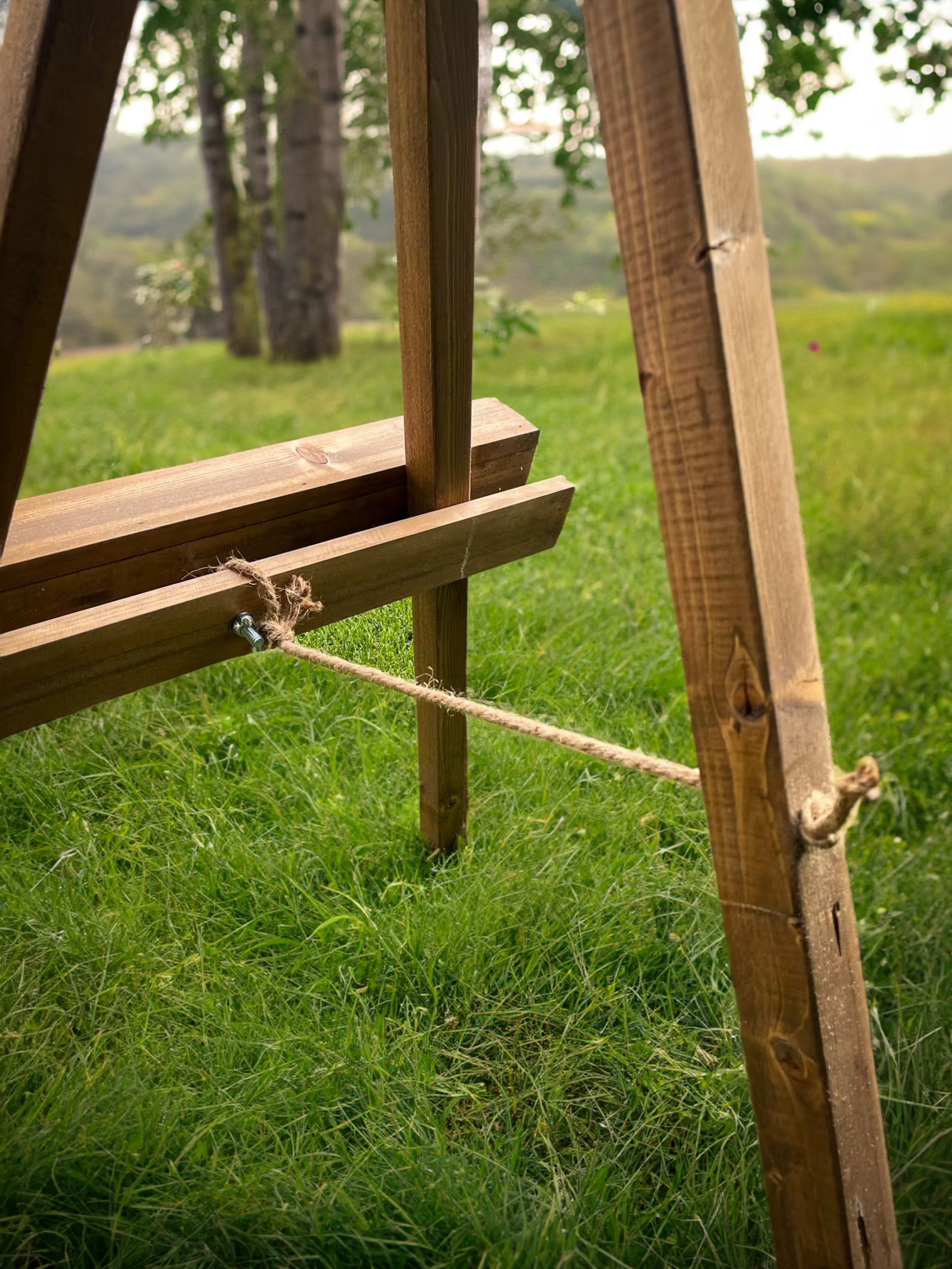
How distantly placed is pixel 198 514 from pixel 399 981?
101 centimetres

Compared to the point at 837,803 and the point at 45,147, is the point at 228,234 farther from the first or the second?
the point at 837,803

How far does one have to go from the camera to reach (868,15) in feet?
14.7

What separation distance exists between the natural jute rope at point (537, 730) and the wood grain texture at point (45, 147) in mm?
445

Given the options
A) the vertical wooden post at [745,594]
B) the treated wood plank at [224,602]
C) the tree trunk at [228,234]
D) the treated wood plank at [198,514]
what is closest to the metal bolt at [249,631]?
the treated wood plank at [224,602]

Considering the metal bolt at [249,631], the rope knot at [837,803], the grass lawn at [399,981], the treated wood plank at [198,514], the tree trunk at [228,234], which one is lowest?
the grass lawn at [399,981]

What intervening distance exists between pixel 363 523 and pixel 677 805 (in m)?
1.20

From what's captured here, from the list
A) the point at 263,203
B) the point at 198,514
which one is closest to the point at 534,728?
the point at 198,514

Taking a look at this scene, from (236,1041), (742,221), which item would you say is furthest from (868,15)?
(236,1041)

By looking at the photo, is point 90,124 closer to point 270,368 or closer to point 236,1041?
point 236,1041

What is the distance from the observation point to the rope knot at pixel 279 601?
4.41 feet

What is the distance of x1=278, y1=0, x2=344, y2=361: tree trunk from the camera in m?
6.63

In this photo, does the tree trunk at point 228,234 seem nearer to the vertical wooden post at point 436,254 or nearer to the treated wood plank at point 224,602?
the vertical wooden post at point 436,254

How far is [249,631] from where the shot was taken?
1.34m

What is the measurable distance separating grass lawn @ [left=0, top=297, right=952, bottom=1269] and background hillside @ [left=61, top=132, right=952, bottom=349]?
311 inches
